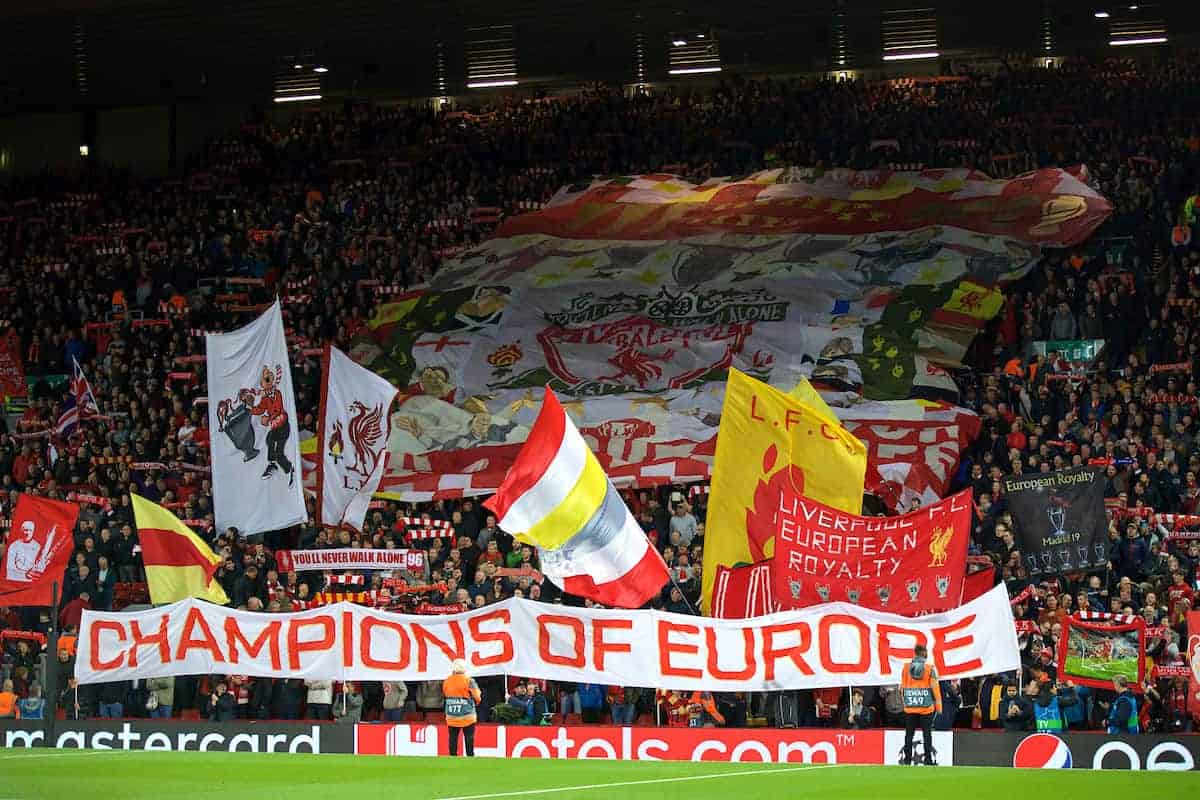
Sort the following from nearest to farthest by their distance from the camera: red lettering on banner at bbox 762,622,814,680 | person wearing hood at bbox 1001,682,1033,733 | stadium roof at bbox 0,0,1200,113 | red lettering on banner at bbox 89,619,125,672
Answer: person wearing hood at bbox 1001,682,1033,733
red lettering on banner at bbox 762,622,814,680
red lettering on banner at bbox 89,619,125,672
stadium roof at bbox 0,0,1200,113

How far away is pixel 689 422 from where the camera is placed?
31297 mm

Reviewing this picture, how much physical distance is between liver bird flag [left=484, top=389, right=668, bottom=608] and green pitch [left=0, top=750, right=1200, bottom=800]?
121 inches

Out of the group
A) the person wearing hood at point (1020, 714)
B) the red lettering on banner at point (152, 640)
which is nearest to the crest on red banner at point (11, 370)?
the red lettering on banner at point (152, 640)

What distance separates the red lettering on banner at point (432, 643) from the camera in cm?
2317

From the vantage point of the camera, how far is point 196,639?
24.2 m

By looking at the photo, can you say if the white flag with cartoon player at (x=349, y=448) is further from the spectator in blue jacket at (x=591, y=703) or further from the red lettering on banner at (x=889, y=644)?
the red lettering on banner at (x=889, y=644)

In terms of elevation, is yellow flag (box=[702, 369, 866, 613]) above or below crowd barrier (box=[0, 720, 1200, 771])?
above

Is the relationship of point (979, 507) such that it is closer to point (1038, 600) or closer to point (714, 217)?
point (1038, 600)

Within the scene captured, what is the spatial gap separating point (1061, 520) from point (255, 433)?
12.3 meters

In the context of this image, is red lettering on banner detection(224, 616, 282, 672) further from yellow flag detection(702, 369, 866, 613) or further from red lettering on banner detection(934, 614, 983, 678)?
red lettering on banner detection(934, 614, 983, 678)

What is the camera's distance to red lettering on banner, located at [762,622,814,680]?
2180cm

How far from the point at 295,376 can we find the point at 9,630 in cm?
926

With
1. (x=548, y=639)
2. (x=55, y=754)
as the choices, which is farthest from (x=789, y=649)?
(x=55, y=754)

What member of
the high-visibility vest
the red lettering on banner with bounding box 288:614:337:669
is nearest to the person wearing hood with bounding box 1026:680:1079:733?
the high-visibility vest
